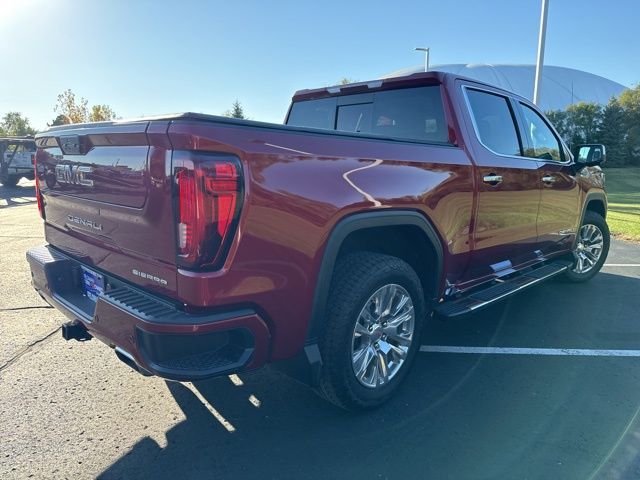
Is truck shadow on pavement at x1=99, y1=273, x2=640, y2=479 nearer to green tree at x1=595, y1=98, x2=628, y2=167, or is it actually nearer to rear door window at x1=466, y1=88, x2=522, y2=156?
rear door window at x1=466, y1=88, x2=522, y2=156

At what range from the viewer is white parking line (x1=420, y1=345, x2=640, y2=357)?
3.72m

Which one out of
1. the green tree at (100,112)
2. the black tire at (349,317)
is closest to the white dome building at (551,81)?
the green tree at (100,112)

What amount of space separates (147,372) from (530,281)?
3.28 metres

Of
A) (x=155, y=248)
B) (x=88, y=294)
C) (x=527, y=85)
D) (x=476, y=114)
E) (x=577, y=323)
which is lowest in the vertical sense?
(x=577, y=323)

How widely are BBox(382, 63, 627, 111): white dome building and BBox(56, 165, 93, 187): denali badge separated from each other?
7043cm

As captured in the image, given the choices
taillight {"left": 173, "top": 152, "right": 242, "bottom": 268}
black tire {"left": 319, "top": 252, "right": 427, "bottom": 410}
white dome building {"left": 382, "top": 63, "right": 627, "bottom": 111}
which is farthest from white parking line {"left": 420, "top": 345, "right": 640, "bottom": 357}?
white dome building {"left": 382, "top": 63, "right": 627, "bottom": 111}

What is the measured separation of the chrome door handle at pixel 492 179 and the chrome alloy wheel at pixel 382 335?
116 centimetres

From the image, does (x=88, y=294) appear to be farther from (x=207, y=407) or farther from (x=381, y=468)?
(x=381, y=468)

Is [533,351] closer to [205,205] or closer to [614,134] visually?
[205,205]

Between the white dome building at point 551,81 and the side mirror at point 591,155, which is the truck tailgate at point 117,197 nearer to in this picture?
the side mirror at point 591,155

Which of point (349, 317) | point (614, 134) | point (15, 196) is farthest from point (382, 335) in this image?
point (614, 134)

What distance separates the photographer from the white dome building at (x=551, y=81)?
67188 millimetres

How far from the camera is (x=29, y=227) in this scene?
31.5 ft

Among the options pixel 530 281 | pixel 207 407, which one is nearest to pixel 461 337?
pixel 530 281
